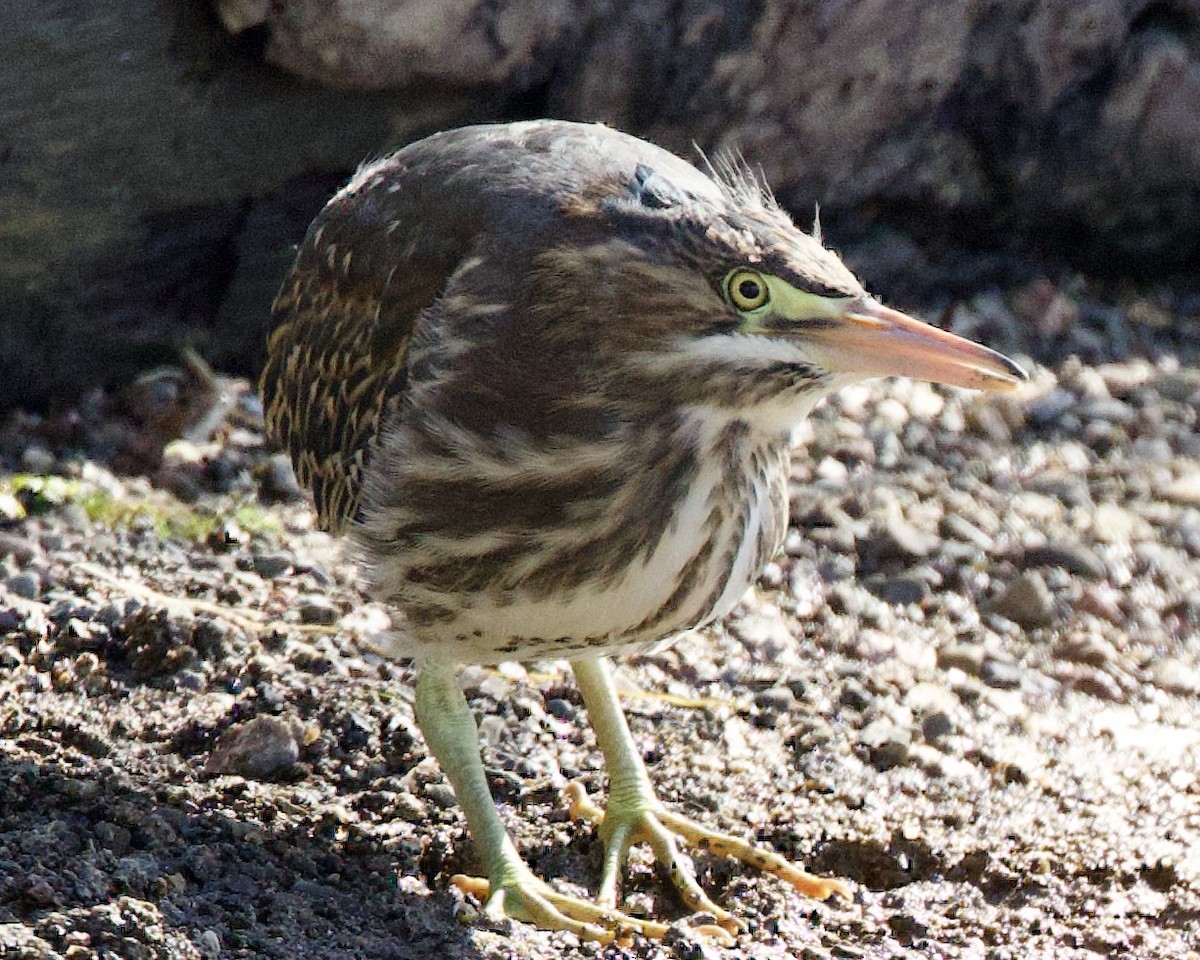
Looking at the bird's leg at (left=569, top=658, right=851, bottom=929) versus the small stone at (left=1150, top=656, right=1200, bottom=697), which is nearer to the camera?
the bird's leg at (left=569, top=658, right=851, bottom=929)

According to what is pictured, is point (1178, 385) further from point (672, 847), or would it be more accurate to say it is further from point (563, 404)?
point (563, 404)

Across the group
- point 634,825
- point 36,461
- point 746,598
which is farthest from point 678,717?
point 36,461

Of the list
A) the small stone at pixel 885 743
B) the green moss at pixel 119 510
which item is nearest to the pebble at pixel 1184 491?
the small stone at pixel 885 743

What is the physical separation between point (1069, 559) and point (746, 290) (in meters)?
2.99

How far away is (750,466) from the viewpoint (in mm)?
4027

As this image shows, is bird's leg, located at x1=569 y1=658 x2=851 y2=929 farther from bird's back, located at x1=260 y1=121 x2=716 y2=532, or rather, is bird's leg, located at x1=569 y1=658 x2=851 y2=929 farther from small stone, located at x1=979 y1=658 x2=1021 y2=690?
small stone, located at x1=979 y1=658 x2=1021 y2=690

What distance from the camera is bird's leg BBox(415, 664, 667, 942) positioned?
4.28m

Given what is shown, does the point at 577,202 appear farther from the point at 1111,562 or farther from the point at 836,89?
the point at 836,89

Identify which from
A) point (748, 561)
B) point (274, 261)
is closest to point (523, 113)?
point (274, 261)

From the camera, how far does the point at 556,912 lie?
14.1 ft

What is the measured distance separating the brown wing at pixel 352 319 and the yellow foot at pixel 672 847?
3.25 ft

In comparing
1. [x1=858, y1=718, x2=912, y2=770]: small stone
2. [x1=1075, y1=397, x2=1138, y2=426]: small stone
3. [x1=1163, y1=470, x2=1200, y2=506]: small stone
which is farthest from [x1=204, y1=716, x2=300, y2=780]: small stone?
[x1=1075, y1=397, x2=1138, y2=426]: small stone

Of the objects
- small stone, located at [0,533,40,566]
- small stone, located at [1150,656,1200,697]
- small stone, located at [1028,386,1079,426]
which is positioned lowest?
small stone, located at [0,533,40,566]

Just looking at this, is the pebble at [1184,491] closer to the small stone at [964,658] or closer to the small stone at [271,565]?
the small stone at [964,658]
